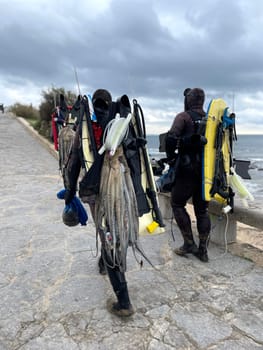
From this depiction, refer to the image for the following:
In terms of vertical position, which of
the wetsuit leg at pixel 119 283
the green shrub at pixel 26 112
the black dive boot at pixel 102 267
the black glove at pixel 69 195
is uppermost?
the green shrub at pixel 26 112

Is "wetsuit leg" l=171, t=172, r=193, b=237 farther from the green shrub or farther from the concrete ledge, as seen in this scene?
the green shrub

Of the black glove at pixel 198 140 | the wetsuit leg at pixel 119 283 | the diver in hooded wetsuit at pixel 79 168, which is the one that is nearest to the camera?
the diver in hooded wetsuit at pixel 79 168

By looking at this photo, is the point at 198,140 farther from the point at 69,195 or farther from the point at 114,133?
the point at 69,195

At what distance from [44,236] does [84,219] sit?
1830 mm

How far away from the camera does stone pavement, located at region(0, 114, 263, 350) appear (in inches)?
97.7

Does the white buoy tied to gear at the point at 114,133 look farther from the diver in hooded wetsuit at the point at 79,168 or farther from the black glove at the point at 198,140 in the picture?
the black glove at the point at 198,140

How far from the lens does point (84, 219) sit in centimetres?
309

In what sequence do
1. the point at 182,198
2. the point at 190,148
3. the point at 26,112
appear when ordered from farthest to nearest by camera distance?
the point at 26,112, the point at 182,198, the point at 190,148

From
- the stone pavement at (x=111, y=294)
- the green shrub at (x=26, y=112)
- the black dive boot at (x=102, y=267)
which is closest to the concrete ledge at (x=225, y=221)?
the stone pavement at (x=111, y=294)

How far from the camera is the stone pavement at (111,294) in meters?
2.48

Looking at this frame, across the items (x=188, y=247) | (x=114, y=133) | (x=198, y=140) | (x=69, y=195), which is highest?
(x=114, y=133)

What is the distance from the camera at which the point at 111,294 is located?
3.10m

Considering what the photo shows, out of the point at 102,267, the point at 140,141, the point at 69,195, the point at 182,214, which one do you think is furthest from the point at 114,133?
the point at 182,214

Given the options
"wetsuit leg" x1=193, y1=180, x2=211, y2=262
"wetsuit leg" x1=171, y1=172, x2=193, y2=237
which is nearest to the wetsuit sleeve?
"wetsuit leg" x1=171, y1=172, x2=193, y2=237
